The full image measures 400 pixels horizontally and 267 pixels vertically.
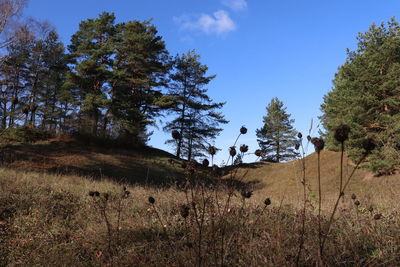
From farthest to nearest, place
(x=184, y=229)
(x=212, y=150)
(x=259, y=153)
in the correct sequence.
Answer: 1. (x=184, y=229)
2. (x=259, y=153)
3. (x=212, y=150)

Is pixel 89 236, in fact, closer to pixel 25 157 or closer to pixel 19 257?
pixel 19 257

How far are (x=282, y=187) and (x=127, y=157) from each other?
38.3 ft

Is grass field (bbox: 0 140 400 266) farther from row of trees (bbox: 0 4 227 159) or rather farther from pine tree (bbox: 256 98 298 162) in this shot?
pine tree (bbox: 256 98 298 162)

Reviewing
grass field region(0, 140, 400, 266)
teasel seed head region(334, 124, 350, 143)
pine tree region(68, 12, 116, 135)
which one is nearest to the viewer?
teasel seed head region(334, 124, 350, 143)

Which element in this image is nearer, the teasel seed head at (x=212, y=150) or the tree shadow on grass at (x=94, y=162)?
the teasel seed head at (x=212, y=150)

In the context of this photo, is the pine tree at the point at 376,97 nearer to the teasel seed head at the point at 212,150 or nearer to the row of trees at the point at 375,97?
the row of trees at the point at 375,97

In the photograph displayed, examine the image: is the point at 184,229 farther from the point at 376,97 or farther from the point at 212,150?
the point at 376,97

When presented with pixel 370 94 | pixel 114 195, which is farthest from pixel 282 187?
pixel 114 195

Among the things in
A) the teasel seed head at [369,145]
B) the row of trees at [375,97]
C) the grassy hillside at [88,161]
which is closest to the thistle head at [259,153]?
the teasel seed head at [369,145]

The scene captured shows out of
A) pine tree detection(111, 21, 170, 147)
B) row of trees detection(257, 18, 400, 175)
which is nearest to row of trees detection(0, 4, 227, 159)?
pine tree detection(111, 21, 170, 147)

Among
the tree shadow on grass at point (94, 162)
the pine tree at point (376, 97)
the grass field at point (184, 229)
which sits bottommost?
the grass field at point (184, 229)

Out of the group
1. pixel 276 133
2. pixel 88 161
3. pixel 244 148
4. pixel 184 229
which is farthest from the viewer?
pixel 276 133

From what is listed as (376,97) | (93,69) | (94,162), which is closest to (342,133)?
(94,162)

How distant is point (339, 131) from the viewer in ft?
4.32
